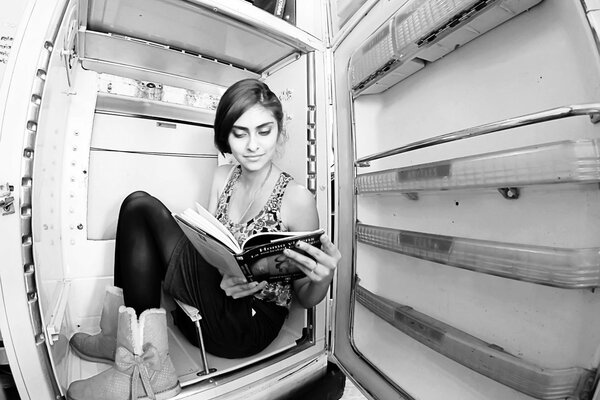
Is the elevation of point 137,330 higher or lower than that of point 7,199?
lower

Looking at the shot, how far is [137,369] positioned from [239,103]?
38.7 inches

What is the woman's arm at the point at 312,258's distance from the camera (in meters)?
0.87

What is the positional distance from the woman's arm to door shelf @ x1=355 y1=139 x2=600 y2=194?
13.9 inches

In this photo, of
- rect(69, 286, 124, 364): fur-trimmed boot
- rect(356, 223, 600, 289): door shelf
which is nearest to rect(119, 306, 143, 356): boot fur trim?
rect(69, 286, 124, 364): fur-trimmed boot

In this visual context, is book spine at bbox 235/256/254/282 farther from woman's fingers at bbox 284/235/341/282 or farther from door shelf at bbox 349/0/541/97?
door shelf at bbox 349/0/541/97

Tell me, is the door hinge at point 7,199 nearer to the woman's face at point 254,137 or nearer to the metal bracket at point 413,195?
the woman's face at point 254,137

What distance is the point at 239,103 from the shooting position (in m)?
1.08

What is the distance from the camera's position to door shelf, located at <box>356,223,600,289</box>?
0.52 metres

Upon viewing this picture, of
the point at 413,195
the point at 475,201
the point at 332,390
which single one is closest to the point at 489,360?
the point at 475,201

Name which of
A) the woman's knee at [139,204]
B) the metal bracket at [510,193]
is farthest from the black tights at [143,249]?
the metal bracket at [510,193]

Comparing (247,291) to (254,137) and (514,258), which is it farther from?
(514,258)

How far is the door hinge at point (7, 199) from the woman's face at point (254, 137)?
0.66m

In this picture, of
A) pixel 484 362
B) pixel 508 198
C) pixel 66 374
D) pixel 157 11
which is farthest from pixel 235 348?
pixel 157 11

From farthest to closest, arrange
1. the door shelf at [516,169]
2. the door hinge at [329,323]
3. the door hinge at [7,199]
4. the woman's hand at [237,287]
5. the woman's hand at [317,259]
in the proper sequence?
the door hinge at [329,323] → the woman's hand at [237,287] → the woman's hand at [317,259] → the door hinge at [7,199] → the door shelf at [516,169]
